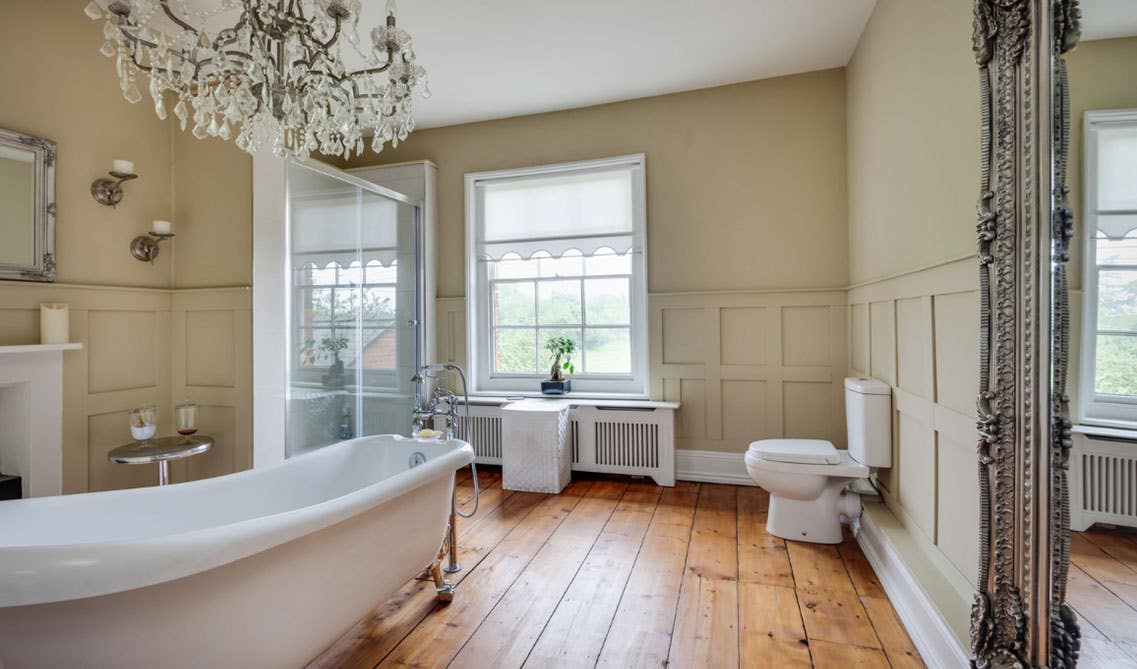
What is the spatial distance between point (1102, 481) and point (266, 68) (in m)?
2.33

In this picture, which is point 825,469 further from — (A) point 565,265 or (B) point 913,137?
(A) point 565,265

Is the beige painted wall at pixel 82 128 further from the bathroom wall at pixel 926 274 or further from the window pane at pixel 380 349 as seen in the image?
the bathroom wall at pixel 926 274

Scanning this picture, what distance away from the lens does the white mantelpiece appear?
2420 mm

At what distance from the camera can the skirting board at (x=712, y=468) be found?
3.32 metres

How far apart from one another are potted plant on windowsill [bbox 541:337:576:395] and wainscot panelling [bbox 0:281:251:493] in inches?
74.7

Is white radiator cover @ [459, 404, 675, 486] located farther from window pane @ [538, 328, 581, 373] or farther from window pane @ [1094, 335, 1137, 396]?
window pane @ [1094, 335, 1137, 396]

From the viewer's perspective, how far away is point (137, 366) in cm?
299

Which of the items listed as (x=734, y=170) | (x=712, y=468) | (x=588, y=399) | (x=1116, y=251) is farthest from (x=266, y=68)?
(x=712, y=468)

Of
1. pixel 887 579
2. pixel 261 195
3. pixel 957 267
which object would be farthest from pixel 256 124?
pixel 887 579

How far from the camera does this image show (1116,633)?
93 centimetres

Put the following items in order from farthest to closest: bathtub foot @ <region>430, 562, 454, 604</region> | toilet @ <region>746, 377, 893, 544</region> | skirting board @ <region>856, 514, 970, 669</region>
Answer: toilet @ <region>746, 377, 893, 544</region>
bathtub foot @ <region>430, 562, 454, 604</region>
skirting board @ <region>856, 514, 970, 669</region>

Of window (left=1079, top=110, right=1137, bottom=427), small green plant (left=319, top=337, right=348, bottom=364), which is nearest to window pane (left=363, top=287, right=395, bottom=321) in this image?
small green plant (left=319, top=337, right=348, bottom=364)

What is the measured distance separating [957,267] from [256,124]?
7.76 feet

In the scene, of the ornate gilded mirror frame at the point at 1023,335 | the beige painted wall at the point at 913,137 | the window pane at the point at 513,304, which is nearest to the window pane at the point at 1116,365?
the ornate gilded mirror frame at the point at 1023,335
